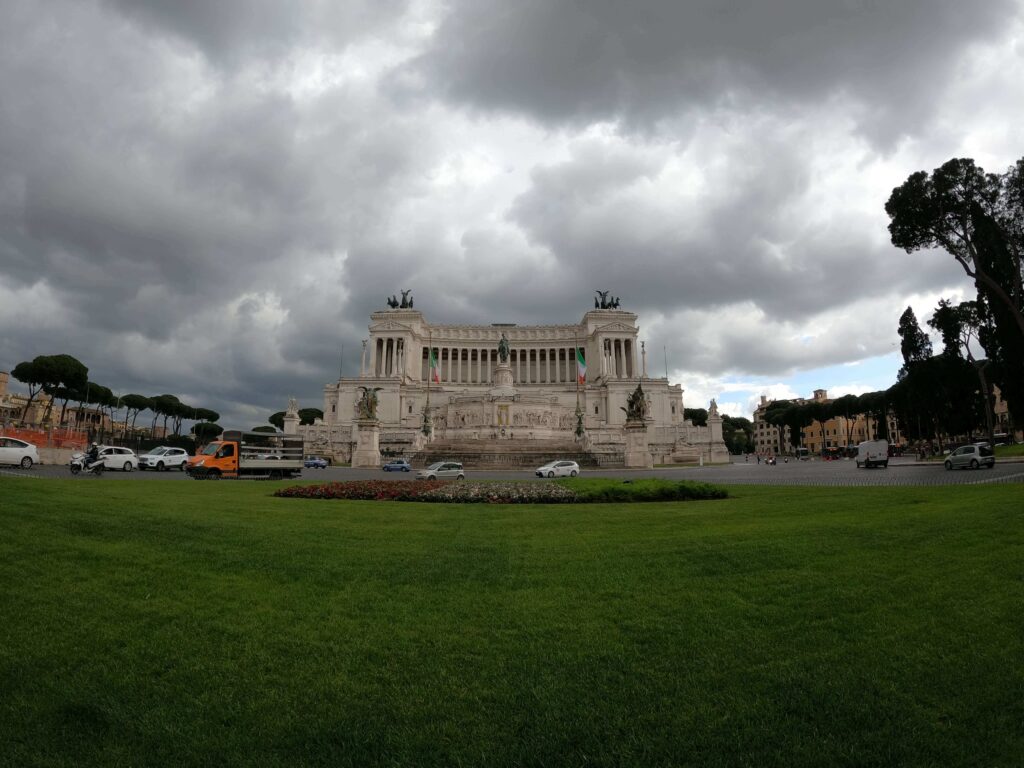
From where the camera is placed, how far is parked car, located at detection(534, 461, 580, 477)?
120 ft

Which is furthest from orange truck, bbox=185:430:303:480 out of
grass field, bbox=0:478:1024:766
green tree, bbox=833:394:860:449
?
green tree, bbox=833:394:860:449

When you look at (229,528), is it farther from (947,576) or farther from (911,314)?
(911,314)

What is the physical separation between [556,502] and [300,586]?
34.5ft

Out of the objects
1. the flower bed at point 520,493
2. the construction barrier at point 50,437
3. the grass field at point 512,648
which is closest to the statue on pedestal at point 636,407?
the flower bed at point 520,493

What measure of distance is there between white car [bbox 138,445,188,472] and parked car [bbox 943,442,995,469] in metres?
47.8

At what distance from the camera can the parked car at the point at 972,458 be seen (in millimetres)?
32500

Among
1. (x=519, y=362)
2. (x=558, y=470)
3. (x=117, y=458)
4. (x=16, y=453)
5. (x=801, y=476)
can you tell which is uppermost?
(x=519, y=362)

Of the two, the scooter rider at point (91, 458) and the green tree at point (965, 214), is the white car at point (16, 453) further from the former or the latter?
the green tree at point (965, 214)

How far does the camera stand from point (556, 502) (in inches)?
659

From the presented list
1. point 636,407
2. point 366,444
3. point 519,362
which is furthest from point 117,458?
point 519,362

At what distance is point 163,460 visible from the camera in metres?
40.4

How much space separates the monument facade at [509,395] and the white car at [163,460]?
13404 millimetres

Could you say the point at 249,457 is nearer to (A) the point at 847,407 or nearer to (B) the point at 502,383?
(B) the point at 502,383

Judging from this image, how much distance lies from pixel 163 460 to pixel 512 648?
140 feet
